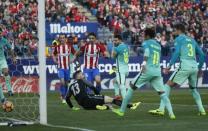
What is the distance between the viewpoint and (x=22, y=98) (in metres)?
22.3

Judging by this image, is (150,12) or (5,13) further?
(150,12)

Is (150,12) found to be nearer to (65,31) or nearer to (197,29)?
(197,29)

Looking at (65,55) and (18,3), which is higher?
(18,3)

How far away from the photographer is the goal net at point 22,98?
16438 millimetres

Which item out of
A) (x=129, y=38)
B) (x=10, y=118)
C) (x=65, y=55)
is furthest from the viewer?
(x=129, y=38)

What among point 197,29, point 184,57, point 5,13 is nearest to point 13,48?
point 5,13

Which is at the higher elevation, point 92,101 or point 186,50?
point 186,50

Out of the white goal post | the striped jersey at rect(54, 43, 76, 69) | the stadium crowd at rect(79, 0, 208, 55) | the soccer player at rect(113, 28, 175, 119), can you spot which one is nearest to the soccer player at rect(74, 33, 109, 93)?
the striped jersey at rect(54, 43, 76, 69)

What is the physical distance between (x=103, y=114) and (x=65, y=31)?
17.2 m

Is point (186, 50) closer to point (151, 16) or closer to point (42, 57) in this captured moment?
point (42, 57)

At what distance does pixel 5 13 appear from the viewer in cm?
2006

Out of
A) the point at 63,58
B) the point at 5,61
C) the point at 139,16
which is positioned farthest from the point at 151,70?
the point at 139,16

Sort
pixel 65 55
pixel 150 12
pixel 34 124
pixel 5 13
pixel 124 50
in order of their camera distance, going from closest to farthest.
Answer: pixel 34 124
pixel 5 13
pixel 124 50
pixel 65 55
pixel 150 12

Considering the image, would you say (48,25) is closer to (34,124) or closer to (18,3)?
(18,3)
